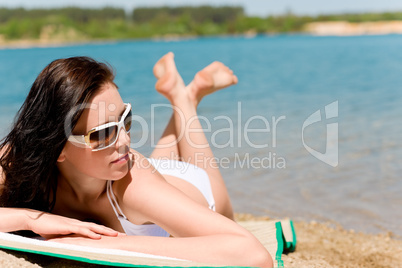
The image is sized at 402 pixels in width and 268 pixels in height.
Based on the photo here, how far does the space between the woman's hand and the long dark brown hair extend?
12cm

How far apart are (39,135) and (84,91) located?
267 millimetres

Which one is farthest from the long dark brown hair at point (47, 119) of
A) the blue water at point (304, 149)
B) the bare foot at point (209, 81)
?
the bare foot at point (209, 81)

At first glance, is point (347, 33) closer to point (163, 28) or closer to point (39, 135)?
point (163, 28)

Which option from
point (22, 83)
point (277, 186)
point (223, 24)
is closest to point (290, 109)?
point (277, 186)

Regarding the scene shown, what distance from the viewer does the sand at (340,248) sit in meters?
2.77

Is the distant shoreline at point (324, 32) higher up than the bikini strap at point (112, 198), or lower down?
higher up

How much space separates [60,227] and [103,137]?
45cm

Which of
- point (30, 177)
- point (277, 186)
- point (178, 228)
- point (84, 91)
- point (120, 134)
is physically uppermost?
point (84, 91)

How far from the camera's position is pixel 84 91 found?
1.95m

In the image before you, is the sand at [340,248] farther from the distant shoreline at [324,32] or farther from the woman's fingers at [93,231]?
the distant shoreline at [324,32]

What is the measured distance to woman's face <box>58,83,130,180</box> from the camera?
200 centimetres

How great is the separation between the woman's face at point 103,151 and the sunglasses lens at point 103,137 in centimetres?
3

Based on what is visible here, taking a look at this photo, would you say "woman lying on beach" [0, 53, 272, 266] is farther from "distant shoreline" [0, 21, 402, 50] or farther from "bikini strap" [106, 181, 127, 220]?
"distant shoreline" [0, 21, 402, 50]

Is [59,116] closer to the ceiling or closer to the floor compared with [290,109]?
closer to the ceiling
